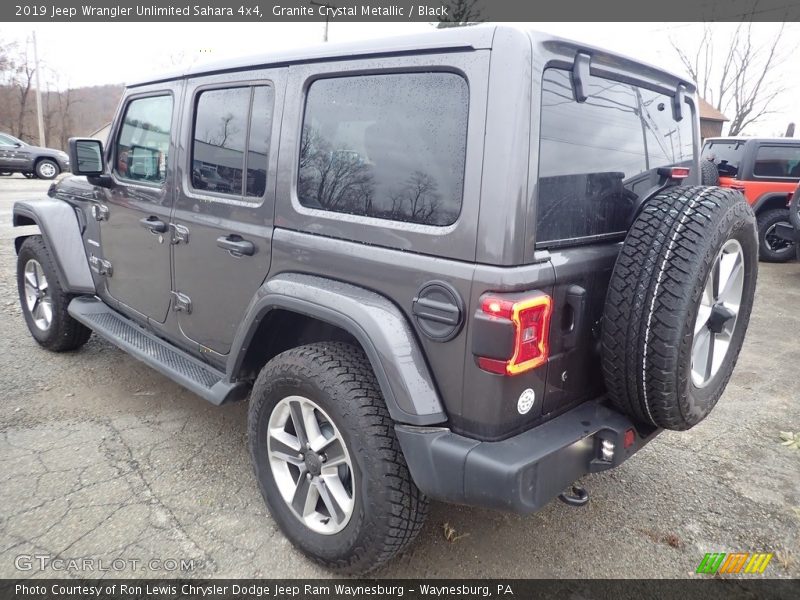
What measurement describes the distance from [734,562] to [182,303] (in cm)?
286

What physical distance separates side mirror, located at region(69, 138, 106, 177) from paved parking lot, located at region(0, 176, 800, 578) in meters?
1.43

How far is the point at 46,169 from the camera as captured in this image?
19266 millimetres

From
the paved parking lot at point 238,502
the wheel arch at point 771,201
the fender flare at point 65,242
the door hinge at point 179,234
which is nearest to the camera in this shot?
the paved parking lot at point 238,502

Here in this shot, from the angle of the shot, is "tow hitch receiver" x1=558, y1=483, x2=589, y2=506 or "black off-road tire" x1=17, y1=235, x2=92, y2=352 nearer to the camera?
"tow hitch receiver" x1=558, y1=483, x2=589, y2=506

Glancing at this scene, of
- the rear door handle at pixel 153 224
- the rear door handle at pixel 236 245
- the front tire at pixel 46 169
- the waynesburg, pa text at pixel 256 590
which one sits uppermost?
the front tire at pixel 46 169

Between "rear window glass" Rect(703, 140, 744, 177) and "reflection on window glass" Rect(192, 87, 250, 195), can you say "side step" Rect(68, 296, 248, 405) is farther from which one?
"rear window glass" Rect(703, 140, 744, 177)

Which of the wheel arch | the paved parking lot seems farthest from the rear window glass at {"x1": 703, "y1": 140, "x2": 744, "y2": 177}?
the paved parking lot

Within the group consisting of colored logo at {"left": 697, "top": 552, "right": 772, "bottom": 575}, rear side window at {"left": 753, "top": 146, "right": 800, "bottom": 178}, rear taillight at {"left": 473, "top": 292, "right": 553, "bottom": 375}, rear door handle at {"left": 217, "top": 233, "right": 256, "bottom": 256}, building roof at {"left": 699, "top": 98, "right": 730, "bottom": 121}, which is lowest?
colored logo at {"left": 697, "top": 552, "right": 772, "bottom": 575}

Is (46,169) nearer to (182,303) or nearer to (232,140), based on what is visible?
(182,303)

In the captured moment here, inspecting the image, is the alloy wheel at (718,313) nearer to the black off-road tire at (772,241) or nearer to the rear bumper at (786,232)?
the rear bumper at (786,232)

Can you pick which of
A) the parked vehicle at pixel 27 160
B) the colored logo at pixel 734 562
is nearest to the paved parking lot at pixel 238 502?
the colored logo at pixel 734 562

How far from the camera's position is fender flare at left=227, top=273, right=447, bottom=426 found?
6.14 feet

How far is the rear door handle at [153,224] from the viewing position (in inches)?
118

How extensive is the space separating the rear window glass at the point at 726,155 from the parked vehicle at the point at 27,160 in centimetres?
1880
